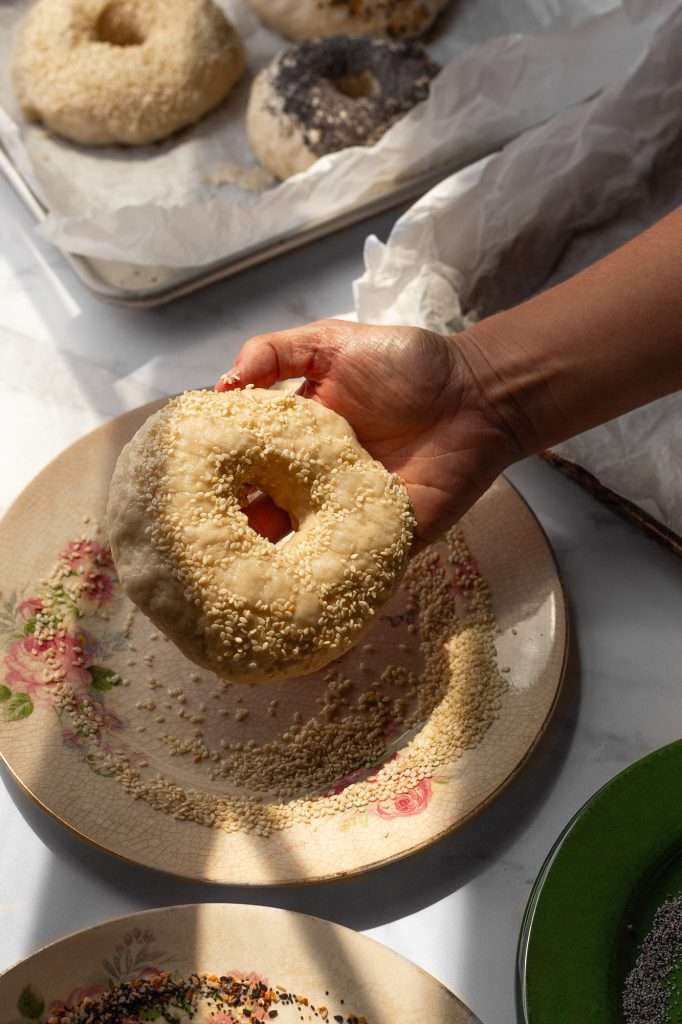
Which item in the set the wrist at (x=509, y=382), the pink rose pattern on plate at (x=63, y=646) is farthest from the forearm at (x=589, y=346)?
the pink rose pattern on plate at (x=63, y=646)

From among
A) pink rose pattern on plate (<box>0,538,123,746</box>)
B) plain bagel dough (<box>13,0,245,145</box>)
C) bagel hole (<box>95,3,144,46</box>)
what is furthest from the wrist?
bagel hole (<box>95,3,144,46</box>)

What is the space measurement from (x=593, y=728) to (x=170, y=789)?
1.71 ft

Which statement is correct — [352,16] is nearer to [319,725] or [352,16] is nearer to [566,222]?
[566,222]

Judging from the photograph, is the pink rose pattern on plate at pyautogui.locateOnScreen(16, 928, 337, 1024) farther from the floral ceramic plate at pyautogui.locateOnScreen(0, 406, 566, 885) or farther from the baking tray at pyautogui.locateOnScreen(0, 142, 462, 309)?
the baking tray at pyautogui.locateOnScreen(0, 142, 462, 309)

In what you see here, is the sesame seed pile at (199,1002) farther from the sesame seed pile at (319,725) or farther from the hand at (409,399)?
the hand at (409,399)

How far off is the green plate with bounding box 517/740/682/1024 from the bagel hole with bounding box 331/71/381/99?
130cm

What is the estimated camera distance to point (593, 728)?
1314 millimetres

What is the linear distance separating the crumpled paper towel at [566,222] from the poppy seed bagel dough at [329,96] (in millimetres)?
313

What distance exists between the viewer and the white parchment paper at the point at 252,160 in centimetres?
162

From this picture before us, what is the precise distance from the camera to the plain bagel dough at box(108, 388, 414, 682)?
1126 millimetres

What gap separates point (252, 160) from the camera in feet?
6.27

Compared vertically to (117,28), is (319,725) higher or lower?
lower

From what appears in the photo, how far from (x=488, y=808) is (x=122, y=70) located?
1.43m

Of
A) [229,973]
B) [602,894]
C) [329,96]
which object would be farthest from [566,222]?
[229,973]
